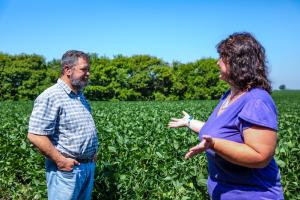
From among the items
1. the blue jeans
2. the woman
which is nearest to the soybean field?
the blue jeans

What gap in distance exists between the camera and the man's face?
380 centimetres

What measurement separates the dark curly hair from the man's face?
1.72 m

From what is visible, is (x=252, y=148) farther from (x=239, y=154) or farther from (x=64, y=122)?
(x=64, y=122)

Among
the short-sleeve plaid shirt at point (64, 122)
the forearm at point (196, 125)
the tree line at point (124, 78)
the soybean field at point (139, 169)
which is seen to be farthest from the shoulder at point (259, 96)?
the tree line at point (124, 78)

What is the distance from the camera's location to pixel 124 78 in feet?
195

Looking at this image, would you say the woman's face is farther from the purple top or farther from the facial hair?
the facial hair

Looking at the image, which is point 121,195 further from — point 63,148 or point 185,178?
point 63,148

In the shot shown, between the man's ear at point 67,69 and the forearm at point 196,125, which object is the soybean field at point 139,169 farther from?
the man's ear at point 67,69

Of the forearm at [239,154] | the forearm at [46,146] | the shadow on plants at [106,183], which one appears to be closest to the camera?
the forearm at [239,154]

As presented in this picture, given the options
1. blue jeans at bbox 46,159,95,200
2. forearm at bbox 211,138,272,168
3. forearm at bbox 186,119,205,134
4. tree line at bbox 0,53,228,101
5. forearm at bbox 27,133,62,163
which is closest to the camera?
forearm at bbox 211,138,272,168

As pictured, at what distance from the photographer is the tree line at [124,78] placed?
57.0 metres

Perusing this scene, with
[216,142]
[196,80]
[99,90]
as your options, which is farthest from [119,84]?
[216,142]

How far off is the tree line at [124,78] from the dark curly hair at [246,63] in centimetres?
5456

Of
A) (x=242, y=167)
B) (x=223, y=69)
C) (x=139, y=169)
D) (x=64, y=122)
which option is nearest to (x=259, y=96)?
(x=223, y=69)
